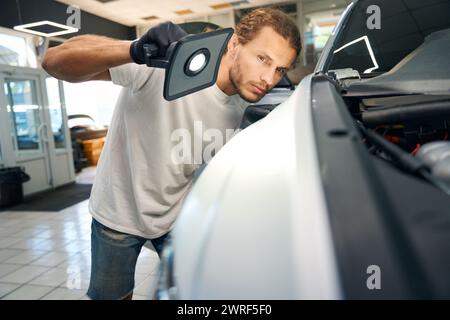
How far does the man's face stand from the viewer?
1113mm

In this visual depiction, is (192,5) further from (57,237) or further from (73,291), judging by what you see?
(73,291)

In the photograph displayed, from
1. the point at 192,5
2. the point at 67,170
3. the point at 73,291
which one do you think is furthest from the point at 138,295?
the point at 192,5

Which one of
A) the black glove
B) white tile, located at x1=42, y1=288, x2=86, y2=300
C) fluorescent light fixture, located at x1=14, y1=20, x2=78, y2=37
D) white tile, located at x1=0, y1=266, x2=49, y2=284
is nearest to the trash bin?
fluorescent light fixture, located at x1=14, y1=20, x2=78, y2=37

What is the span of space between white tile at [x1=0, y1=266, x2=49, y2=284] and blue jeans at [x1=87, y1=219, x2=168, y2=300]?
186cm

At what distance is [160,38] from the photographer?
0.80 metres

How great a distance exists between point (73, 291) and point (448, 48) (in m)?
2.68

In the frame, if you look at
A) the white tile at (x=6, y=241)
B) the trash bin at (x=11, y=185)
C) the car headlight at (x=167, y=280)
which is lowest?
the white tile at (x=6, y=241)

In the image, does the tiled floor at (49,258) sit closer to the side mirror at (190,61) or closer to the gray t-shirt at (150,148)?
the gray t-shirt at (150,148)

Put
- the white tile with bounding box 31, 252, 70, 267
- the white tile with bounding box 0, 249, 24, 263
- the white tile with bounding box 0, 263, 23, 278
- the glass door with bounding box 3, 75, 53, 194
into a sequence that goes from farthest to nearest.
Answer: the glass door with bounding box 3, 75, 53, 194 → the white tile with bounding box 0, 249, 24, 263 → the white tile with bounding box 31, 252, 70, 267 → the white tile with bounding box 0, 263, 23, 278

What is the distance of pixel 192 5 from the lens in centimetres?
796

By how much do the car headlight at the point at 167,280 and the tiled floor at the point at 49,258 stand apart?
1708 millimetres

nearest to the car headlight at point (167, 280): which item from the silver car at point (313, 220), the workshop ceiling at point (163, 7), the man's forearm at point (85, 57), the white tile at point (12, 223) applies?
the silver car at point (313, 220)

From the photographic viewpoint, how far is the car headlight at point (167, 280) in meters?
0.46

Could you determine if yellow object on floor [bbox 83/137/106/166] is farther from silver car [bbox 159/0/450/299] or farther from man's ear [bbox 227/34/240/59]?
silver car [bbox 159/0/450/299]
